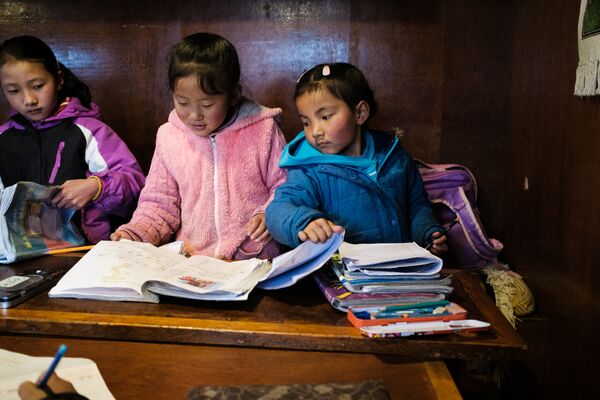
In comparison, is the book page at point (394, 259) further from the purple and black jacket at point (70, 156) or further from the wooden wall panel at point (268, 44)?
the wooden wall panel at point (268, 44)

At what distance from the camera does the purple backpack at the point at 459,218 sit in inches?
77.4

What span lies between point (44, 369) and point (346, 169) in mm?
987

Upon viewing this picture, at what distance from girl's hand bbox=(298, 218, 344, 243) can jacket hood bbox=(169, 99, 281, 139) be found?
24.1 inches

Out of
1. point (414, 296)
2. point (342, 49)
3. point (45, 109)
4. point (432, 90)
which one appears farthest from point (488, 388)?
point (45, 109)

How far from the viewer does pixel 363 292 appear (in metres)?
1.08

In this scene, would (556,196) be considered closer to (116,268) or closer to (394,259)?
(394,259)

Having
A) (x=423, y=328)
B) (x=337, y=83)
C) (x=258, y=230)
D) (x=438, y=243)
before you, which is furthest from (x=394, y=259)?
(x=337, y=83)

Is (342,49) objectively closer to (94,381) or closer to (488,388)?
(488,388)

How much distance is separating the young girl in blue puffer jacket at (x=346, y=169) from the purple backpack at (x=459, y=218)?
1.04 feet

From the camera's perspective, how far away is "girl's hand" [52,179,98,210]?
66.0 inches

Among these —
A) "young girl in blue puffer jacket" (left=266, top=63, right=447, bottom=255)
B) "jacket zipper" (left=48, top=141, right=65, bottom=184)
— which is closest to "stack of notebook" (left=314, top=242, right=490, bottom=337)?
"young girl in blue puffer jacket" (left=266, top=63, right=447, bottom=255)

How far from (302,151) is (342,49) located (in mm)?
791

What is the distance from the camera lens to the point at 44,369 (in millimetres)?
877

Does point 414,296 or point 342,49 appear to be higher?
point 342,49
